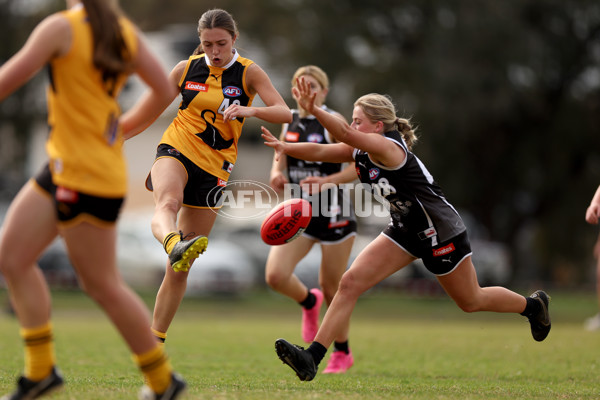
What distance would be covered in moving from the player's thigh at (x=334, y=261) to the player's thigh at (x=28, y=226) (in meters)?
4.25

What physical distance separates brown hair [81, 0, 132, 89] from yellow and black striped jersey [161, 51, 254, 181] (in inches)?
94.9

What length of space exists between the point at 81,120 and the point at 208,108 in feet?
8.36

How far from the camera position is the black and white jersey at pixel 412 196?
6.08 meters

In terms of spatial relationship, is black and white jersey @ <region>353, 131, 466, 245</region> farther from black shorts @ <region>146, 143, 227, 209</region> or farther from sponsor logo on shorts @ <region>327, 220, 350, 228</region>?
sponsor logo on shorts @ <region>327, 220, 350, 228</region>

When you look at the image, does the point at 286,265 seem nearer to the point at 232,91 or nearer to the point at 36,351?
the point at 232,91

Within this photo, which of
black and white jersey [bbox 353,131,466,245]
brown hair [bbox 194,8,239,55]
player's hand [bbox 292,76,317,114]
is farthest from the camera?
brown hair [bbox 194,8,239,55]

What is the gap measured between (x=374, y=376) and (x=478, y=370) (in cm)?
117

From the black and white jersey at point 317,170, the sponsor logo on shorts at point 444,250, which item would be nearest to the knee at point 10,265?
the sponsor logo on shorts at point 444,250

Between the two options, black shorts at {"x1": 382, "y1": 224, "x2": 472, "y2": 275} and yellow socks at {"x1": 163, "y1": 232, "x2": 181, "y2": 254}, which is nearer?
yellow socks at {"x1": 163, "y1": 232, "x2": 181, "y2": 254}

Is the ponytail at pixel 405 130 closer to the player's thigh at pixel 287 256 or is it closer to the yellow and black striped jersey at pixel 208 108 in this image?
the yellow and black striped jersey at pixel 208 108

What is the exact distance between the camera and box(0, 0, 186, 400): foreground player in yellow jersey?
160 inches

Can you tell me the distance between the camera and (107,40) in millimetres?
4094

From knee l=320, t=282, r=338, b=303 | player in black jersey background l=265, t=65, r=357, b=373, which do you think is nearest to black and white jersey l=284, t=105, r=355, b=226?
player in black jersey background l=265, t=65, r=357, b=373

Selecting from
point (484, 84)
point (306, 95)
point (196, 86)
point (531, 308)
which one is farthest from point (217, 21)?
point (484, 84)
